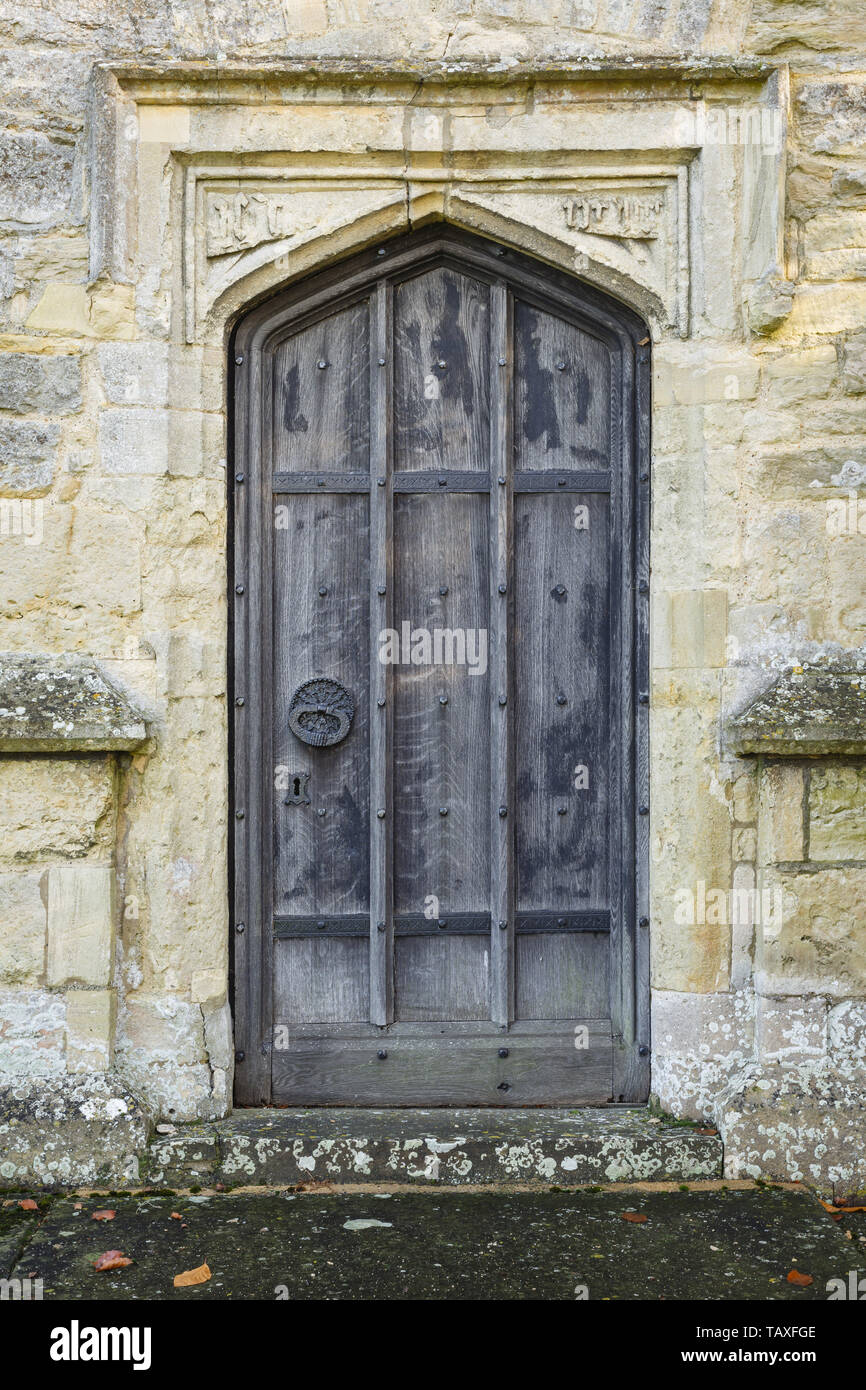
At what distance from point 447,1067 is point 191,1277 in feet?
3.36

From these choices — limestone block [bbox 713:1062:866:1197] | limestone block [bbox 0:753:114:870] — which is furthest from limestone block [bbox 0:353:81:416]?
limestone block [bbox 713:1062:866:1197]

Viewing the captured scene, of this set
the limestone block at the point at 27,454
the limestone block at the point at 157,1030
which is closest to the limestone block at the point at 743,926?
the limestone block at the point at 157,1030

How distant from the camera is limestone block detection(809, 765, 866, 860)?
317cm

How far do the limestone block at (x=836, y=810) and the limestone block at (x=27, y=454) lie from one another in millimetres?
2299

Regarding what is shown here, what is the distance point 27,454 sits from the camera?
3195 millimetres

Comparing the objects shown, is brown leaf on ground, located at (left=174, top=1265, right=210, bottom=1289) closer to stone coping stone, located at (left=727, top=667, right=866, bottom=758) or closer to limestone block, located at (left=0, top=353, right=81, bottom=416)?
stone coping stone, located at (left=727, top=667, right=866, bottom=758)

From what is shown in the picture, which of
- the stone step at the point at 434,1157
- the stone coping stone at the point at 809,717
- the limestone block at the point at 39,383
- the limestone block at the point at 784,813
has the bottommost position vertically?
the stone step at the point at 434,1157

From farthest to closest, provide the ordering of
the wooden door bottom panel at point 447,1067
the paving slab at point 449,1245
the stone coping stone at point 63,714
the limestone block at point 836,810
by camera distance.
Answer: the wooden door bottom panel at point 447,1067, the limestone block at point 836,810, the stone coping stone at point 63,714, the paving slab at point 449,1245

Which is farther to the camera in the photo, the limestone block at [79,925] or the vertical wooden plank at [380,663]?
the vertical wooden plank at [380,663]

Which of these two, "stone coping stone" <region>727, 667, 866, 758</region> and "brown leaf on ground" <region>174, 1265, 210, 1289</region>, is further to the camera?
"stone coping stone" <region>727, 667, 866, 758</region>

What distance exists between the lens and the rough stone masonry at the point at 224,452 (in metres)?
3.15

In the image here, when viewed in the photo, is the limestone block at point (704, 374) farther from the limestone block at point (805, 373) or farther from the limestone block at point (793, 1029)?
the limestone block at point (793, 1029)

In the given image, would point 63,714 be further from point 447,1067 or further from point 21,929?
point 447,1067

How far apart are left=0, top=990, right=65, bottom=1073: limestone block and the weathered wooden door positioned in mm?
523
